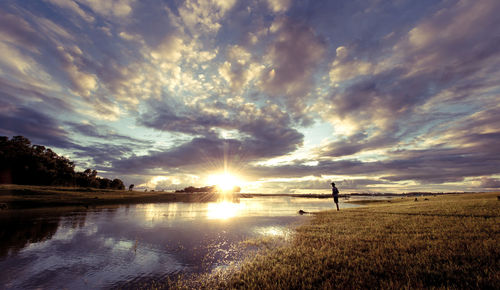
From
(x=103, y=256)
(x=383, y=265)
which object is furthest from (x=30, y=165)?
(x=383, y=265)

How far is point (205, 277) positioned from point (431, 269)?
26.7ft

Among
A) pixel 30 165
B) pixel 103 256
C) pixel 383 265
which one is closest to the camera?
pixel 383 265

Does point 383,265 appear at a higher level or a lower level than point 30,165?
lower

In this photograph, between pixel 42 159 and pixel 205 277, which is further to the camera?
pixel 42 159

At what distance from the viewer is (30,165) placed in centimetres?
7988

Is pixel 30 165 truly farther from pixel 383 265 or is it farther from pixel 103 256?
pixel 383 265

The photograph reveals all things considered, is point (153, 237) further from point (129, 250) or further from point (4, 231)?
point (4, 231)

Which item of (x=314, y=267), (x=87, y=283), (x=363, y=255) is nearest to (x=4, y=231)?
(x=87, y=283)

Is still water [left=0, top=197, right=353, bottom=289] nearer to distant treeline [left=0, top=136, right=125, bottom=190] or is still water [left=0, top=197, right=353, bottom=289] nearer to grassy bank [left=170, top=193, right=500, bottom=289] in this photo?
grassy bank [left=170, top=193, right=500, bottom=289]

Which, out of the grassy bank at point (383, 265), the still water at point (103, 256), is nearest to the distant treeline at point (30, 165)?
the still water at point (103, 256)

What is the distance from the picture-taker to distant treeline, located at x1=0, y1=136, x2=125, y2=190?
251 ft

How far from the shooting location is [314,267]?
7.64m

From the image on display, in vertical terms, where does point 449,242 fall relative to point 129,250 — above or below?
above

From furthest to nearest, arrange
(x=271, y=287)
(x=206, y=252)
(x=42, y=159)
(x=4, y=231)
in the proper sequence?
(x=42, y=159), (x=4, y=231), (x=206, y=252), (x=271, y=287)
